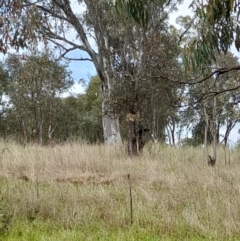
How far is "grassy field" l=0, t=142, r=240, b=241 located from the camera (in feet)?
14.0

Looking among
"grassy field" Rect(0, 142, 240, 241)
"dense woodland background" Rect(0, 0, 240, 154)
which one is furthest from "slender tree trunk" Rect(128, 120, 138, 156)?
"grassy field" Rect(0, 142, 240, 241)

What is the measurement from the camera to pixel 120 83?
10.9m

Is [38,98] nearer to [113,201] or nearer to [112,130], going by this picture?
[112,130]

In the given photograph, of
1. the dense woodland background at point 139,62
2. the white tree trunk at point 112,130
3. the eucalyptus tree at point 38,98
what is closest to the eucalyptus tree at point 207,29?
the dense woodland background at point 139,62

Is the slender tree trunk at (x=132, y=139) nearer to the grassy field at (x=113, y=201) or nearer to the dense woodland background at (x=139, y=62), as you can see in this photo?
the dense woodland background at (x=139, y=62)

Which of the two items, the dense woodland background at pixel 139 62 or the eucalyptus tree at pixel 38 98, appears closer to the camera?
the dense woodland background at pixel 139 62

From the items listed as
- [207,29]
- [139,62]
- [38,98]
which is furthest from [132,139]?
[38,98]

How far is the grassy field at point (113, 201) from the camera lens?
4.28 m

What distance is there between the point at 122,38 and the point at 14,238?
8.93m

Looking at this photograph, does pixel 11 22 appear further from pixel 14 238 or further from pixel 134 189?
pixel 134 189

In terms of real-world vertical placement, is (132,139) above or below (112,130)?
below

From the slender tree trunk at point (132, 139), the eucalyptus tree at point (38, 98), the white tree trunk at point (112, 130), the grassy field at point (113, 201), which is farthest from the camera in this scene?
the eucalyptus tree at point (38, 98)

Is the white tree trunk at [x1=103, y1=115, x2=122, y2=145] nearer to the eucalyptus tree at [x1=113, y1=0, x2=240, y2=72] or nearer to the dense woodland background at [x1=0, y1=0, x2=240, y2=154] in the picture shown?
the dense woodland background at [x1=0, y1=0, x2=240, y2=154]

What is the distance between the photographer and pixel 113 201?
17.4 feet
